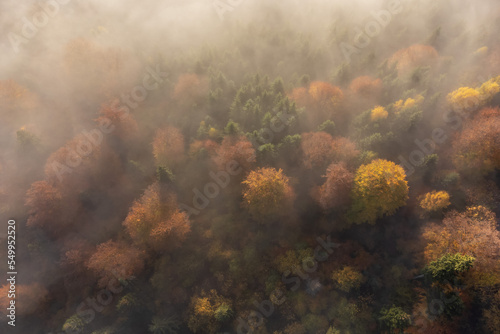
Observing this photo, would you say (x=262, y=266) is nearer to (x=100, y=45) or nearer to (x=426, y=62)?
(x=426, y=62)

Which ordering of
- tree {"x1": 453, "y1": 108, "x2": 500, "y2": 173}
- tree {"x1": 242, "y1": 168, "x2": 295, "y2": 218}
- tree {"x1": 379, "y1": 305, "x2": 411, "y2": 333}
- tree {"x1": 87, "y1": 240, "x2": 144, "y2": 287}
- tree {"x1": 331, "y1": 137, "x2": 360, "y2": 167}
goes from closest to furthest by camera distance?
1. tree {"x1": 379, "y1": 305, "x2": 411, "y2": 333}
2. tree {"x1": 453, "y1": 108, "x2": 500, "y2": 173}
3. tree {"x1": 242, "y1": 168, "x2": 295, "y2": 218}
4. tree {"x1": 87, "y1": 240, "x2": 144, "y2": 287}
5. tree {"x1": 331, "y1": 137, "x2": 360, "y2": 167}

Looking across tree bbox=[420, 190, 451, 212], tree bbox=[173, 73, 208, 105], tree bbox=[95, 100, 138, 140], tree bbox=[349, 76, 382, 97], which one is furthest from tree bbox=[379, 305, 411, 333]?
tree bbox=[95, 100, 138, 140]

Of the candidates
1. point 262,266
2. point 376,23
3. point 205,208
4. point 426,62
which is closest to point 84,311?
point 205,208

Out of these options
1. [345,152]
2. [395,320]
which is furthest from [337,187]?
[395,320]

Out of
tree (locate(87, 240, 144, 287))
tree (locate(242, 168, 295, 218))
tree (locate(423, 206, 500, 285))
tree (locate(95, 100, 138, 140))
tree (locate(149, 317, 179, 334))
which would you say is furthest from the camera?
tree (locate(95, 100, 138, 140))

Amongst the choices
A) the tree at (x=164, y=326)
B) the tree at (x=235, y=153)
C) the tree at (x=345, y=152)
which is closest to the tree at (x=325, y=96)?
the tree at (x=345, y=152)

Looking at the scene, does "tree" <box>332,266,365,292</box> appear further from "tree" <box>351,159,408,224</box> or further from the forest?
"tree" <box>351,159,408,224</box>
